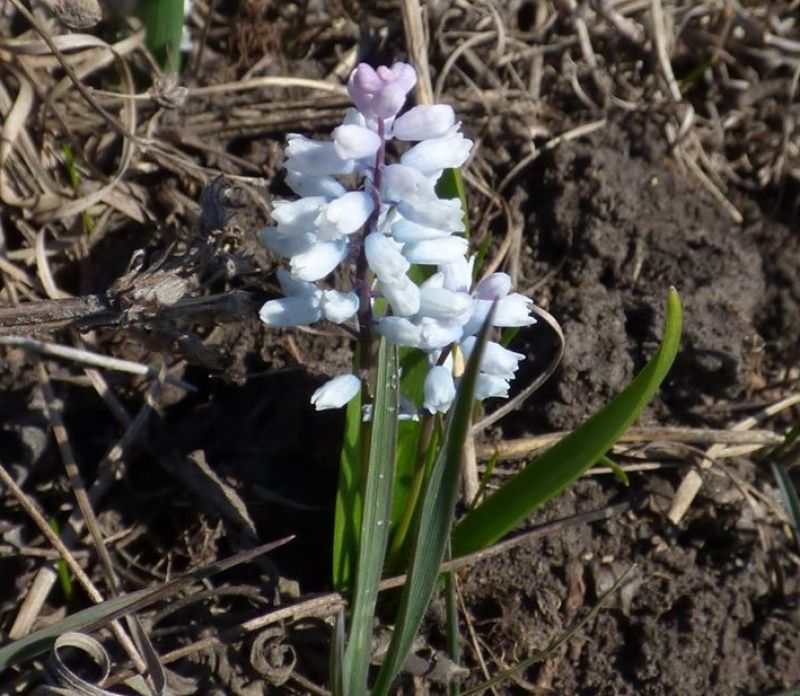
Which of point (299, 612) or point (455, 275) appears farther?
point (299, 612)

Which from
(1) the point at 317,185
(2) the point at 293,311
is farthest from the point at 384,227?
(2) the point at 293,311

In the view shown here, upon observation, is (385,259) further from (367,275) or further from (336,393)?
(336,393)

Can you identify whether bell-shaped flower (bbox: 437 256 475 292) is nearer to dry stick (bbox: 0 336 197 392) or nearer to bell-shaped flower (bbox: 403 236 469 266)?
bell-shaped flower (bbox: 403 236 469 266)

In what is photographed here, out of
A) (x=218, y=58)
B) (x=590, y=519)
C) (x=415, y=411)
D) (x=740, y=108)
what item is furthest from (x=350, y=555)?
(x=740, y=108)

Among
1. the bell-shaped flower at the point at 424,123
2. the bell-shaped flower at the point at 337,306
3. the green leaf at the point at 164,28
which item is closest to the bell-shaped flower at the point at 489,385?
the bell-shaped flower at the point at 337,306

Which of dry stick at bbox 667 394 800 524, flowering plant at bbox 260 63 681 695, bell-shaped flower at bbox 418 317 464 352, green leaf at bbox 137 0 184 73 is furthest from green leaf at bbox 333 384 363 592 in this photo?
green leaf at bbox 137 0 184 73

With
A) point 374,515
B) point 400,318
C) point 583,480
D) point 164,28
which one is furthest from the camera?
point 164,28

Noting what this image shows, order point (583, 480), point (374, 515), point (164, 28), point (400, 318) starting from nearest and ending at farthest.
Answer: point (400, 318) < point (374, 515) < point (583, 480) < point (164, 28)

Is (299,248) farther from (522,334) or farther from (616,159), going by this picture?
(616,159)

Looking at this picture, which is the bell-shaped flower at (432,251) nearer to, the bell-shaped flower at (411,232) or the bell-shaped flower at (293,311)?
the bell-shaped flower at (411,232)

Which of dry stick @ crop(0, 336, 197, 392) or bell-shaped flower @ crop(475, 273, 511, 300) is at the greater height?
bell-shaped flower @ crop(475, 273, 511, 300)
